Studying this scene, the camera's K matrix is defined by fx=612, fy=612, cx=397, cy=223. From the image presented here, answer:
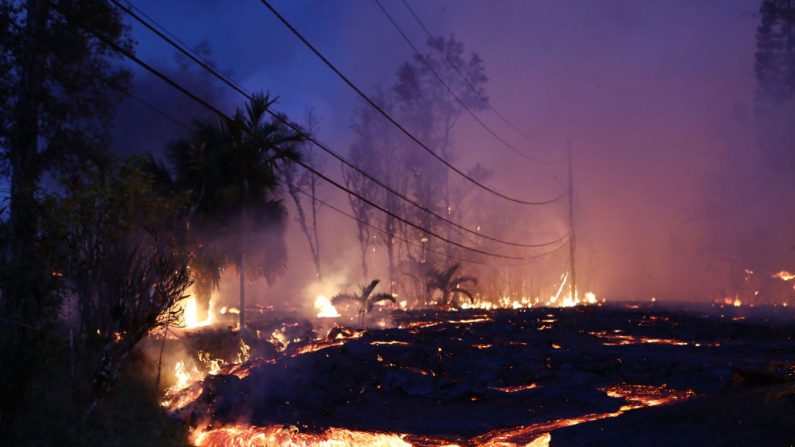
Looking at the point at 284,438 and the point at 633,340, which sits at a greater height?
the point at 633,340

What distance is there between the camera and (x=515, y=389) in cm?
1560

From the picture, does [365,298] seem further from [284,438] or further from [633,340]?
[284,438]

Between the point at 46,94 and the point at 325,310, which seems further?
the point at 325,310

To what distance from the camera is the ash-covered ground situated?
955 centimetres

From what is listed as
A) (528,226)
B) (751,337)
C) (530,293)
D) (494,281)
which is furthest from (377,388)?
(528,226)

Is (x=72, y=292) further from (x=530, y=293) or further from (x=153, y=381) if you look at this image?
(x=530, y=293)

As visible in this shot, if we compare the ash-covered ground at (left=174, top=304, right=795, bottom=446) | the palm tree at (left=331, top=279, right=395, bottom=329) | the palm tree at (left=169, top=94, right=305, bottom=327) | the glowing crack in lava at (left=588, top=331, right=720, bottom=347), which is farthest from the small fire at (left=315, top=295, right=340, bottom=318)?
the glowing crack in lava at (left=588, top=331, right=720, bottom=347)

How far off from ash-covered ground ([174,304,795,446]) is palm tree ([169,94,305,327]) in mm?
4386

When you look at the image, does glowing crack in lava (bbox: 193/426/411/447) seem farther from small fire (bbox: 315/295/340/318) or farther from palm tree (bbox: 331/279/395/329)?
small fire (bbox: 315/295/340/318)

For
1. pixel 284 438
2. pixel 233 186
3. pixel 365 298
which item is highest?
pixel 233 186

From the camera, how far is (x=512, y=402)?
47.2 feet

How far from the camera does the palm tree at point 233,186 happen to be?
72.3ft

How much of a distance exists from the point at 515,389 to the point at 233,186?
12877 mm

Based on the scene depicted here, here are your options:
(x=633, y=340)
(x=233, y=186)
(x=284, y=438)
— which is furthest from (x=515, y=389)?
(x=233, y=186)
